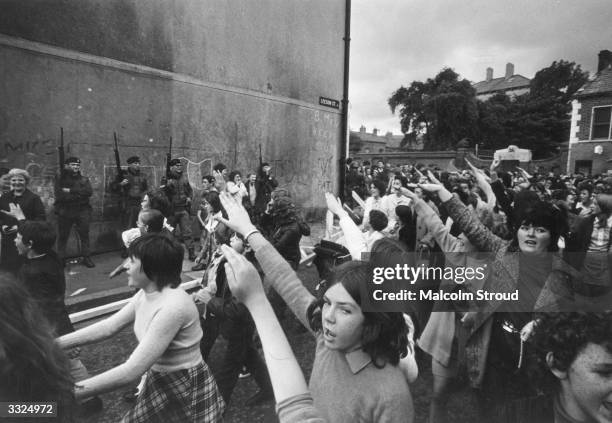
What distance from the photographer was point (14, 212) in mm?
4105

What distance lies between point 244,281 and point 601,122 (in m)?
2.83

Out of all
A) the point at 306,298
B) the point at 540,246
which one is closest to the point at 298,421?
the point at 306,298

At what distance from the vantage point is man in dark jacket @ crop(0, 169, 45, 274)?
12.8 feet

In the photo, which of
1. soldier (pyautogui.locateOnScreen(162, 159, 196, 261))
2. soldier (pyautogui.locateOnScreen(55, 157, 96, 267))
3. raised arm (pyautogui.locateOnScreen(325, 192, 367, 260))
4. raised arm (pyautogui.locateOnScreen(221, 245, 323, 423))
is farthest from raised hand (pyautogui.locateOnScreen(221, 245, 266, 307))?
soldier (pyautogui.locateOnScreen(55, 157, 96, 267))

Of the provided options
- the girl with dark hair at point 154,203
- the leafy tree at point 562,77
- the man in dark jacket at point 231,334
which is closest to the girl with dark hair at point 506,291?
the leafy tree at point 562,77

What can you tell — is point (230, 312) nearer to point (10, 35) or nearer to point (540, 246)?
point (540, 246)

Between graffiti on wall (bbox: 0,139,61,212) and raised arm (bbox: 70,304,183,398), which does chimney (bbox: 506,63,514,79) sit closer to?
raised arm (bbox: 70,304,183,398)

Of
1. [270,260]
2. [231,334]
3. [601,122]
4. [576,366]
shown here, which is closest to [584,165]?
[601,122]

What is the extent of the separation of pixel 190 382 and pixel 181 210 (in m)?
4.98

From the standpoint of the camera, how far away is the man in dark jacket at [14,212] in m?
3.89

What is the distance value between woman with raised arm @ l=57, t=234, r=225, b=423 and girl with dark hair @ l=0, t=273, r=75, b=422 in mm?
552

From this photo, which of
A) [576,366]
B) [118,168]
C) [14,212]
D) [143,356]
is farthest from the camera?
[118,168]

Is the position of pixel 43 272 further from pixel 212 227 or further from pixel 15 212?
pixel 15 212

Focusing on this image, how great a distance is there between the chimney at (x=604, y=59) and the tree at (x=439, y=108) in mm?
599
